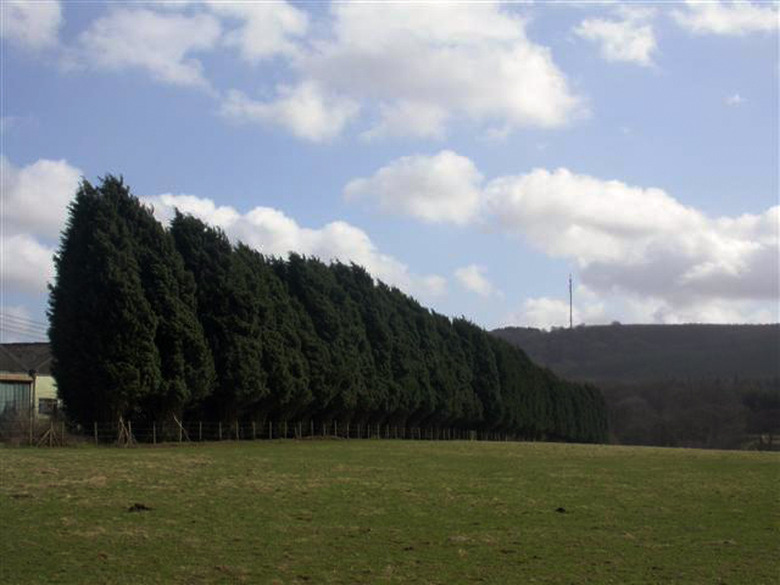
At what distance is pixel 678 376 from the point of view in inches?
A: 6161

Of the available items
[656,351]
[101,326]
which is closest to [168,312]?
[101,326]

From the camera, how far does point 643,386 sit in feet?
483

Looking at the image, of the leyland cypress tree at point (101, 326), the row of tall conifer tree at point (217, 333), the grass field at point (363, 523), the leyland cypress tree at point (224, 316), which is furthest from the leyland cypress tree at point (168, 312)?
the grass field at point (363, 523)

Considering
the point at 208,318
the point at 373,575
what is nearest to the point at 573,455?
the point at 208,318

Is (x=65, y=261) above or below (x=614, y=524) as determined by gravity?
above

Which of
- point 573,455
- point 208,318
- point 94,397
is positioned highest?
point 208,318

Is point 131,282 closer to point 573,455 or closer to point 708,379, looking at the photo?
point 573,455

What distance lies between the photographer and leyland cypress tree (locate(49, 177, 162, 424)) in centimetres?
4147

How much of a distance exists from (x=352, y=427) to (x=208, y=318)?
64.5ft

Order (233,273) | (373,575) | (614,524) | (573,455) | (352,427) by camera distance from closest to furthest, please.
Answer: (373,575)
(614,524)
(573,455)
(233,273)
(352,427)

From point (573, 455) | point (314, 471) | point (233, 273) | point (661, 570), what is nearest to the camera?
point (661, 570)

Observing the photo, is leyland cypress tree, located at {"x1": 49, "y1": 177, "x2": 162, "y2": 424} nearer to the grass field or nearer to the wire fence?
the wire fence

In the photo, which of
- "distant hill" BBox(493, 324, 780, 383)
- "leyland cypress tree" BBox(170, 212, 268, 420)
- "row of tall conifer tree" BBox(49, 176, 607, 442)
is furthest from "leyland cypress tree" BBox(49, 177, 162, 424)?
"distant hill" BBox(493, 324, 780, 383)

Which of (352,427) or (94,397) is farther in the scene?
(352,427)
